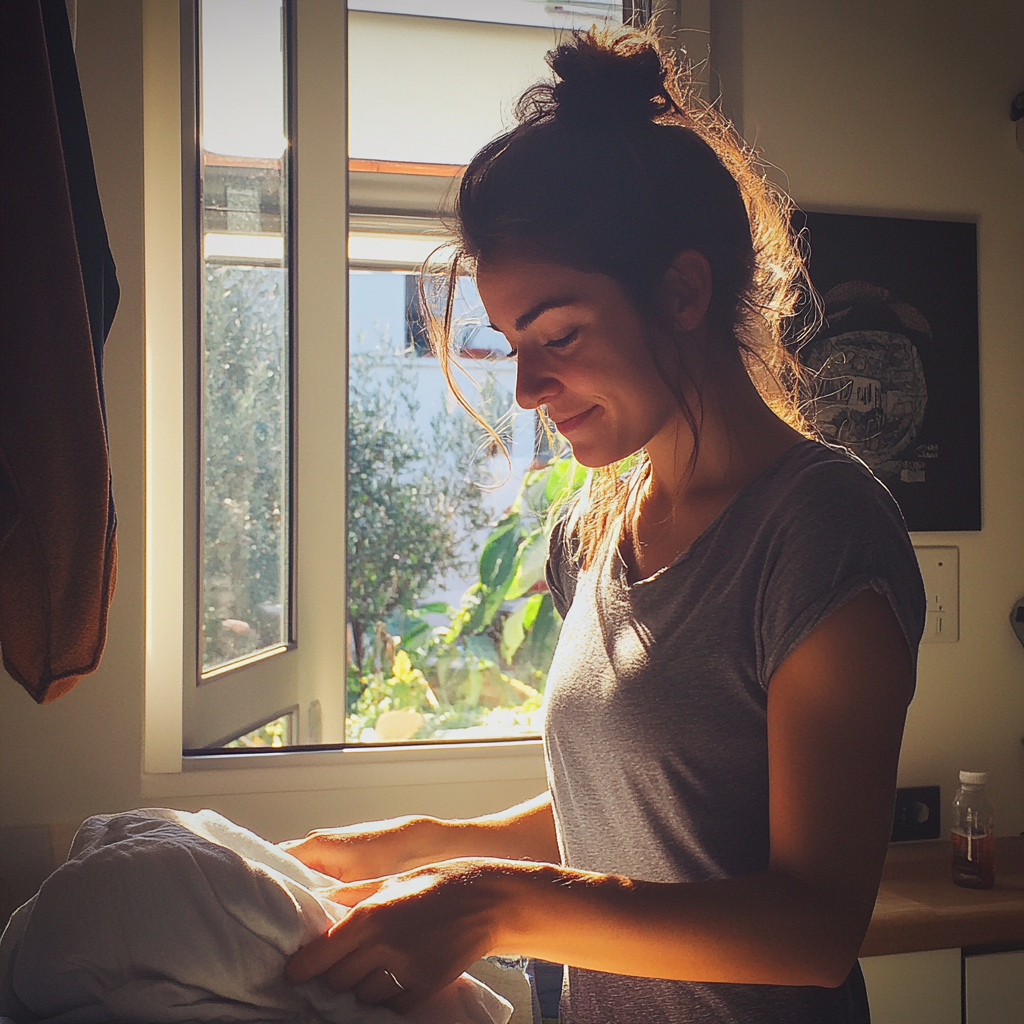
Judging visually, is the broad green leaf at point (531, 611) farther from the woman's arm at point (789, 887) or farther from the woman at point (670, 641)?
the woman's arm at point (789, 887)

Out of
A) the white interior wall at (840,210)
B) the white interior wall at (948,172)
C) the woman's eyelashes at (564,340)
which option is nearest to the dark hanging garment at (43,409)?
the woman's eyelashes at (564,340)

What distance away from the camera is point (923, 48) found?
169 centimetres

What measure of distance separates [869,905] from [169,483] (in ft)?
3.72

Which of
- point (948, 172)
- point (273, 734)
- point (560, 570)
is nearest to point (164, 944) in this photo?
point (560, 570)

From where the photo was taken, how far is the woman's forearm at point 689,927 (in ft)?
2.10

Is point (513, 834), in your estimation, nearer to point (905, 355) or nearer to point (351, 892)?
point (351, 892)

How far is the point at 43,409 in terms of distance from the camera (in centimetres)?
63

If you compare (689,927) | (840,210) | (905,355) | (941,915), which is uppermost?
(840,210)

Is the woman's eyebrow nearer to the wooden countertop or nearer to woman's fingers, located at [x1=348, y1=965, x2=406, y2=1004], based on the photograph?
woman's fingers, located at [x1=348, y1=965, x2=406, y2=1004]

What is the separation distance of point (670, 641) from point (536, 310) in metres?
0.31

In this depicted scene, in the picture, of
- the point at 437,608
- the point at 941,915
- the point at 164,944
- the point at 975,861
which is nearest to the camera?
the point at 164,944

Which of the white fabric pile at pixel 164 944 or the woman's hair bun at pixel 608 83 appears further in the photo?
the woman's hair bun at pixel 608 83

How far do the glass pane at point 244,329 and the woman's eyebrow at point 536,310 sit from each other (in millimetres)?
842

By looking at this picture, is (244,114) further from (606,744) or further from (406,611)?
(606,744)
